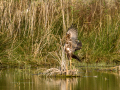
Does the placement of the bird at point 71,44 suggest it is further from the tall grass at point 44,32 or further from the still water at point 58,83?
the tall grass at point 44,32

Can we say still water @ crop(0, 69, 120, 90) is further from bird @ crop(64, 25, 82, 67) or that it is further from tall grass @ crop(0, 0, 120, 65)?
tall grass @ crop(0, 0, 120, 65)

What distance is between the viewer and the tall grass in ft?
33.8

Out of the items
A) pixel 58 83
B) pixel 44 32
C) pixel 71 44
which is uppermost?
pixel 44 32

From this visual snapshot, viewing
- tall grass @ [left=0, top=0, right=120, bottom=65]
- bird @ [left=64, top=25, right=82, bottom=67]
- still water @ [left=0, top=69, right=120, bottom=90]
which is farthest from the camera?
tall grass @ [left=0, top=0, right=120, bottom=65]

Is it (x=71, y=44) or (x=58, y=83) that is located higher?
(x=71, y=44)

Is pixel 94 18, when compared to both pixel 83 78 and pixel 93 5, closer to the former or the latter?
pixel 93 5

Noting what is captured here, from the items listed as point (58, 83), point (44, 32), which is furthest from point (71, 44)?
point (44, 32)

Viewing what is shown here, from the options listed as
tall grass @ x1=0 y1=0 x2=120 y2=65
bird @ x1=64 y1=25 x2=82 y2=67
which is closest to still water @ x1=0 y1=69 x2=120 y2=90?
bird @ x1=64 y1=25 x2=82 y2=67

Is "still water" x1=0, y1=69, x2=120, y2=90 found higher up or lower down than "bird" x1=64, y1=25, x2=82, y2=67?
lower down

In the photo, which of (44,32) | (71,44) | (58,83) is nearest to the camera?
(58,83)

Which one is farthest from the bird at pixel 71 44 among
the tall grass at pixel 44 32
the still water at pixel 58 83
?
the tall grass at pixel 44 32

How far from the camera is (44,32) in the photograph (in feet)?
36.3

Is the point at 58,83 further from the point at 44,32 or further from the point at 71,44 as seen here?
the point at 44,32

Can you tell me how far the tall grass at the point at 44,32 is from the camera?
10305 mm
